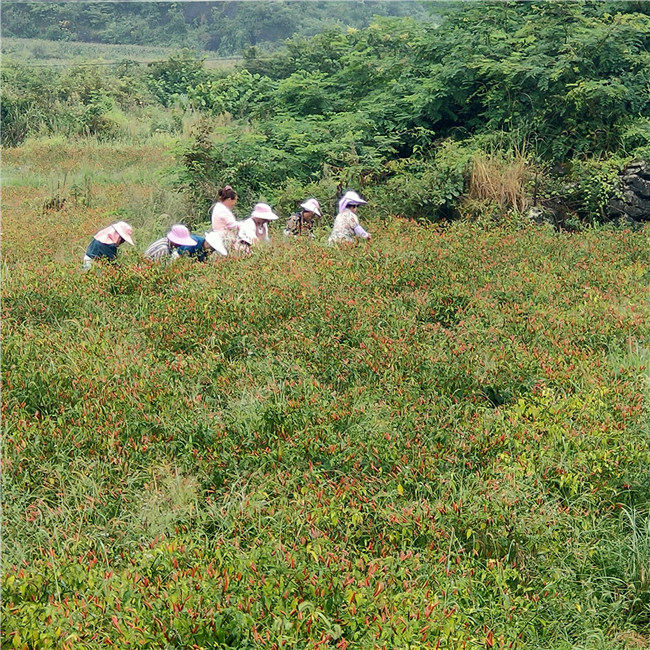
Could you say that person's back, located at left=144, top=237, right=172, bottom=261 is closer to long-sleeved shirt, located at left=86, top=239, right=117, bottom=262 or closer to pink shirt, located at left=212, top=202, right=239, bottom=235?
long-sleeved shirt, located at left=86, top=239, right=117, bottom=262

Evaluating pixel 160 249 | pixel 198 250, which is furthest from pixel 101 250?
pixel 198 250

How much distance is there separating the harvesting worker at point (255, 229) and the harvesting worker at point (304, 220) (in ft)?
1.01

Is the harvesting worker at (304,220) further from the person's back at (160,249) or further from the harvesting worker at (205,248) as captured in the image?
the person's back at (160,249)

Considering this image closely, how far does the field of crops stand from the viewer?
10.4 feet

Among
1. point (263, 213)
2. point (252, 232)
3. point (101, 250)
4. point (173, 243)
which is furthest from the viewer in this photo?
point (263, 213)

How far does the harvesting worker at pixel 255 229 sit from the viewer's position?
354 inches

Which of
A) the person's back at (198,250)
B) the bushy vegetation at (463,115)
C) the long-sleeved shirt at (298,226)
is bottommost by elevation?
the long-sleeved shirt at (298,226)

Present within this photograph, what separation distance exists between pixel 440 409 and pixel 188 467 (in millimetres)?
1535

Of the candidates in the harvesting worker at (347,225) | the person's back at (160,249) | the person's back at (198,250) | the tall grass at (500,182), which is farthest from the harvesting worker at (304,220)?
the tall grass at (500,182)

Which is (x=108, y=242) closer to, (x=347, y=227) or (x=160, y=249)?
(x=160, y=249)

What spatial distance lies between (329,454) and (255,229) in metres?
5.24

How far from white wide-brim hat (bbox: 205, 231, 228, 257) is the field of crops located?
0.86 meters

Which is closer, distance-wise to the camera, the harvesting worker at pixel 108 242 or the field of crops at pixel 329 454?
the field of crops at pixel 329 454

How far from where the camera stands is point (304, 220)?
9961 millimetres
